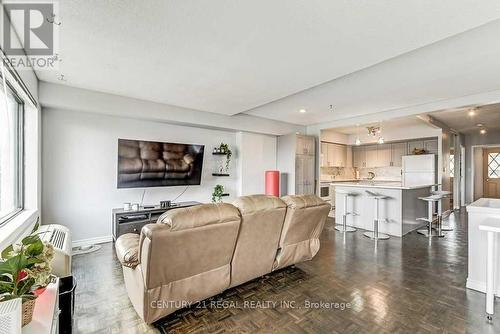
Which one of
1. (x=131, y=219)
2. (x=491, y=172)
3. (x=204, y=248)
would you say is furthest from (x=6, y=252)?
(x=491, y=172)

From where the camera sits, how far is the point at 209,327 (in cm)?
188

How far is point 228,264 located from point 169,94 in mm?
2834

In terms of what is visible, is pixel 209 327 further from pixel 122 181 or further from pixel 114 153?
pixel 114 153

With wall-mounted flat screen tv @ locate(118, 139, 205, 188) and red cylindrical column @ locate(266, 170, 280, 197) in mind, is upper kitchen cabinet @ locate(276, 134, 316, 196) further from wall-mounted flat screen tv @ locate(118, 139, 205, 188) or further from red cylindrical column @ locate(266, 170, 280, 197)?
wall-mounted flat screen tv @ locate(118, 139, 205, 188)

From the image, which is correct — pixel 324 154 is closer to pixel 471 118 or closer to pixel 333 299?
pixel 471 118

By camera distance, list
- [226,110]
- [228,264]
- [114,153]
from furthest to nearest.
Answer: [226,110]
[114,153]
[228,264]

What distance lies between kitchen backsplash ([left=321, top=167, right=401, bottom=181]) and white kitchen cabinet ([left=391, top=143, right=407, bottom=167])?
0.19m

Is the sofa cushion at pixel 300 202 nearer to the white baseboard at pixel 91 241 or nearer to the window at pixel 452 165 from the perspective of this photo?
the white baseboard at pixel 91 241

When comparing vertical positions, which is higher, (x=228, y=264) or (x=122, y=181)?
(x=122, y=181)

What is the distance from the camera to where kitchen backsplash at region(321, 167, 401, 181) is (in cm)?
753

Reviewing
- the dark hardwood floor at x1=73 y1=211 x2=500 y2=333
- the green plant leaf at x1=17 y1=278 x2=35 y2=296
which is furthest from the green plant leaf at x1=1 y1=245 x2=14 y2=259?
the dark hardwood floor at x1=73 y1=211 x2=500 y2=333

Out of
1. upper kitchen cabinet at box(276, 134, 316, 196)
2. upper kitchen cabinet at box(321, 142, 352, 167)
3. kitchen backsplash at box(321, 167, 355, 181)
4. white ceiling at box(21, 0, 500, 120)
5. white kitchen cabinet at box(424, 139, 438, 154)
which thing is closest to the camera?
white ceiling at box(21, 0, 500, 120)

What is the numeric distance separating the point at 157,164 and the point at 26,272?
10.7ft

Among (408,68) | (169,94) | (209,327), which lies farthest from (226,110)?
(209,327)
